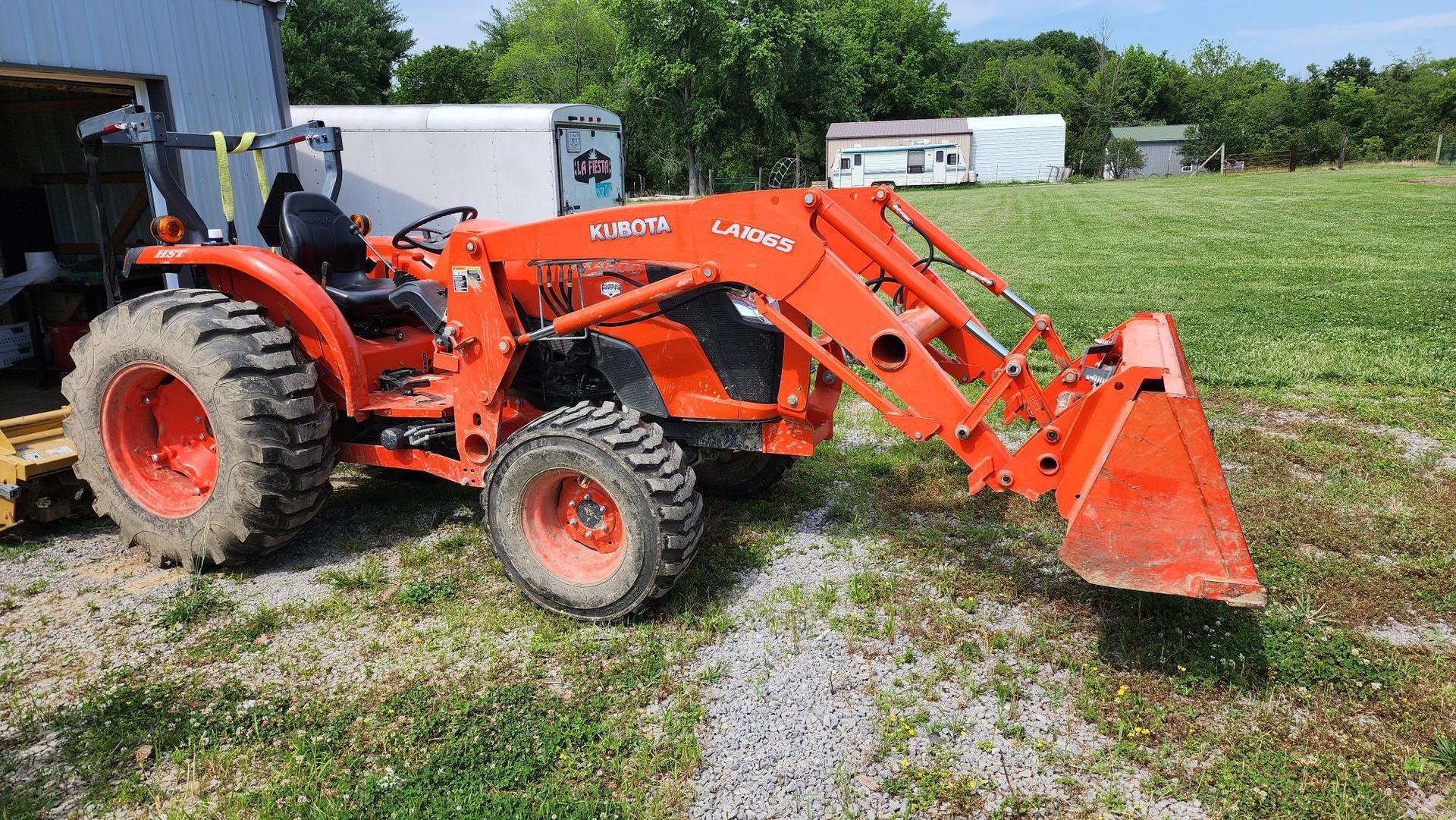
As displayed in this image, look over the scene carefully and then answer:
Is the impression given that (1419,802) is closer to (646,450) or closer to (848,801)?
(848,801)

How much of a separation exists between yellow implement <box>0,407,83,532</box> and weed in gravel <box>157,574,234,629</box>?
126 cm

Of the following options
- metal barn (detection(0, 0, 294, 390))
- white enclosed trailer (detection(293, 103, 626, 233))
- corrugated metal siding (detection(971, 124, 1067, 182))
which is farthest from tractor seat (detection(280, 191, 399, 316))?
corrugated metal siding (detection(971, 124, 1067, 182))

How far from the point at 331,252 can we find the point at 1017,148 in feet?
174

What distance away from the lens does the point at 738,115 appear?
45375 millimetres

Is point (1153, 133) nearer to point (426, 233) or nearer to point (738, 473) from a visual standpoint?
point (426, 233)

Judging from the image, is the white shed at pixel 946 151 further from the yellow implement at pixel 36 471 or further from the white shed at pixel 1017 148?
the yellow implement at pixel 36 471

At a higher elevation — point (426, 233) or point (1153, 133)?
point (1153, 133)

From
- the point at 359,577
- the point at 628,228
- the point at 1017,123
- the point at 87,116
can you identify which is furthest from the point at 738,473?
the point at 1017,123

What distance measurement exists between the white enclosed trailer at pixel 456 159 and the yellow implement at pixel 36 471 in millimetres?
7646

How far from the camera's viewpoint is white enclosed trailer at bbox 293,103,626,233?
12578 mm

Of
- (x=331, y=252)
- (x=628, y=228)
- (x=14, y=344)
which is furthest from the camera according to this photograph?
(x=14, y=344)

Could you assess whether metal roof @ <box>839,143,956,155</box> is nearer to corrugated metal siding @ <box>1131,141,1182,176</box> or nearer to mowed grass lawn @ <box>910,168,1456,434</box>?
corrugated metal siding @ <box>1131,141,1182,176</box>

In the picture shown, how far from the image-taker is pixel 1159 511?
130 inches

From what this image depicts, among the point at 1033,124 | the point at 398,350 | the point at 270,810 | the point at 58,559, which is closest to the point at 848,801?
the point at 270,810
